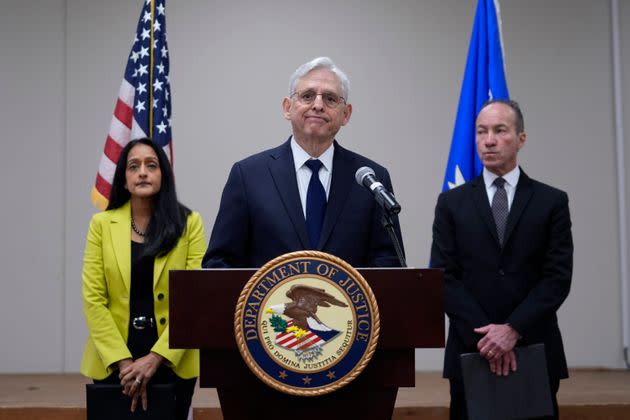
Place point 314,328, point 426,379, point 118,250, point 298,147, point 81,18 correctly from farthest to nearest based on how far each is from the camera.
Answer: point 81,18 < point 426,379 < point 118,250 < point 298,147 < point 314,328

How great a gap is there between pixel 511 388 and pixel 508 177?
0.79m

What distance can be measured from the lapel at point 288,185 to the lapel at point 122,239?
1.09 metres

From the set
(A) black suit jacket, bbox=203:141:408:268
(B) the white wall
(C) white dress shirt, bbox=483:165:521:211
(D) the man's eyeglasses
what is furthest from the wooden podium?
(B) the white wall

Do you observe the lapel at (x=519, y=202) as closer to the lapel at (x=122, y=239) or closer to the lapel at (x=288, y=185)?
the lapel at (x=288, y=185)

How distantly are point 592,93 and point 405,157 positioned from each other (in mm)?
1489

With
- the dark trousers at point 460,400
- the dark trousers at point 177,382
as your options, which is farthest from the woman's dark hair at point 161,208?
the dark trousers at point 460,400

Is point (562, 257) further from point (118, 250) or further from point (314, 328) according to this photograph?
point (118, 250)

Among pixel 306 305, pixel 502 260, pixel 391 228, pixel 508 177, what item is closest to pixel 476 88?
pixel 508 177

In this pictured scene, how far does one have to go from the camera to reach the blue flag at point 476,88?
4.07m

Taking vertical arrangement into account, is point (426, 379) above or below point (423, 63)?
below

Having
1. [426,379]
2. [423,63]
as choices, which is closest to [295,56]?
[423,63]

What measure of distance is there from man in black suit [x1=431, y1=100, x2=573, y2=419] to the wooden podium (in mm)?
938

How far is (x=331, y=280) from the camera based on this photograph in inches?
69.2

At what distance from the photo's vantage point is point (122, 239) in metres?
3.13
